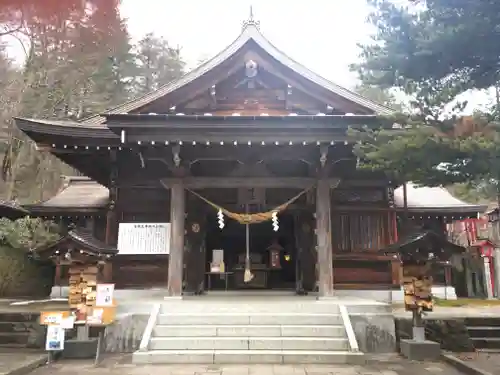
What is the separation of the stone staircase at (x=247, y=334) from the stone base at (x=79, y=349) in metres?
1.08

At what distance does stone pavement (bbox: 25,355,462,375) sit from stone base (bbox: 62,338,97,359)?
404 millimetres

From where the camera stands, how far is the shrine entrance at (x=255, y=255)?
14625mm

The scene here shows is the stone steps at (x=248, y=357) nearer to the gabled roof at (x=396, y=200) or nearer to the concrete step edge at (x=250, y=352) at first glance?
the concrete step edge at (x=250, y=352)

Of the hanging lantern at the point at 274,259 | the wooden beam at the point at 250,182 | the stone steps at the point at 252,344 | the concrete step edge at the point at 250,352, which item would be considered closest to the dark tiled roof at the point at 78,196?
the wooden beam at the point at 250,182

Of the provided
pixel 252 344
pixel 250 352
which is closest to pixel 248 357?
pixel 250 352

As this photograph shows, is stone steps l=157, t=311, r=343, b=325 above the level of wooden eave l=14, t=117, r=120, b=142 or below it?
below

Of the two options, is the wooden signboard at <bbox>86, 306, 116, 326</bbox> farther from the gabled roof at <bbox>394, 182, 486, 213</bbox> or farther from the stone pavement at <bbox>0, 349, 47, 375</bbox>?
the gabled roof at <bbox>394, 182, 486, 213</bbox>

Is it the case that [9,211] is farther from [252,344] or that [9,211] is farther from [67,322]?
[252,344]

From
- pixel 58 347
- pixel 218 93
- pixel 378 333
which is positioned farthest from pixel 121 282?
pixel 378 333

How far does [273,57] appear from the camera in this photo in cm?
1177

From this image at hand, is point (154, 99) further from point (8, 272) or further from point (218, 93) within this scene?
point (8, 272)

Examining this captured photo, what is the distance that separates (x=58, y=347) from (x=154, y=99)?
6.26 meters

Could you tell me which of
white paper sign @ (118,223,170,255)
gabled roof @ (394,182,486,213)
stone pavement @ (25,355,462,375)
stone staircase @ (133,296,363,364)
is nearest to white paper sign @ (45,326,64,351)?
stone pavement @ (25,355,462,375)

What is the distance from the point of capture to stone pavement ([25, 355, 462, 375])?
269 inches
